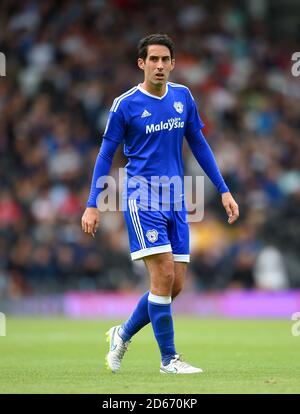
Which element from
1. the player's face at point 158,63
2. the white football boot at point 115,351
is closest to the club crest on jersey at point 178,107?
the player's face at point 158,63

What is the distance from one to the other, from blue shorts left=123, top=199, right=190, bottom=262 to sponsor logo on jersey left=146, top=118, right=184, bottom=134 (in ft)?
1.93

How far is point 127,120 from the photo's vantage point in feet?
28.1

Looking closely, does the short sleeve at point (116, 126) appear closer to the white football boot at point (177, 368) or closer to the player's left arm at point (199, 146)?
the player's left arm at point (199, 146)

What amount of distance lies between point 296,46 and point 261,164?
14.7 ft

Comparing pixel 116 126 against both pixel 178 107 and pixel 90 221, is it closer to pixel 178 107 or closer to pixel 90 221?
pixel 178 107

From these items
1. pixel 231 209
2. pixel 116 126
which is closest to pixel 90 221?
pixel 116 126

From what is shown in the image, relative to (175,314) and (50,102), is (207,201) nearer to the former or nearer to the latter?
(175,314)

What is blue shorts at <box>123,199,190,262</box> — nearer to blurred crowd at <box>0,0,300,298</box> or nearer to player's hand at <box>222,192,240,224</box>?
player's hand at <box>222,192,240,224</box>

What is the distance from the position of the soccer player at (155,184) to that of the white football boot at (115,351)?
0.35 m

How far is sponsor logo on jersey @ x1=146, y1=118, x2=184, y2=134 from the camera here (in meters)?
8.56

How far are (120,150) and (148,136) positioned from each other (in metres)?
11.8

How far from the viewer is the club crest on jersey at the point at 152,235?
329 inches

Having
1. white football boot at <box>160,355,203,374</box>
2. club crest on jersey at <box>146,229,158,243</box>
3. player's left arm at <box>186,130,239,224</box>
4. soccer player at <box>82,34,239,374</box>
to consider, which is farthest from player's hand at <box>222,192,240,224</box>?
white football boot at <box>160,355,203,374</box>
